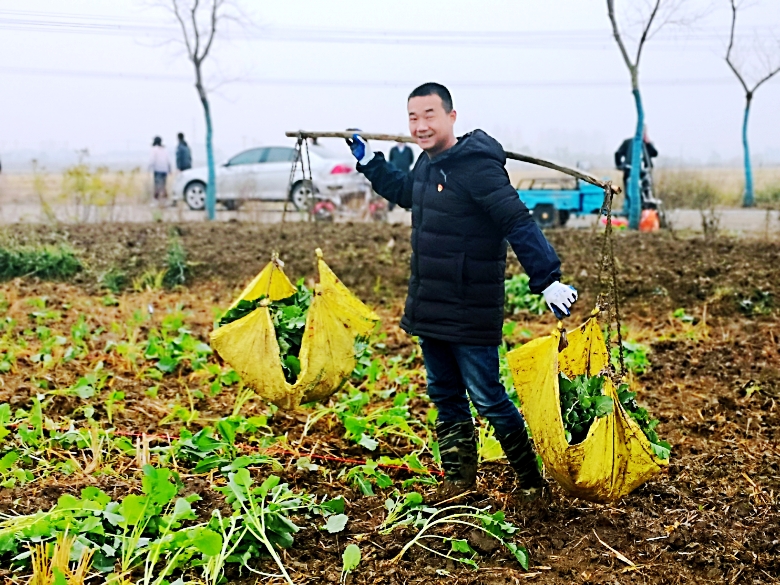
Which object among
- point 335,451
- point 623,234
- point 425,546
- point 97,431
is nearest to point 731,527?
point 425,546

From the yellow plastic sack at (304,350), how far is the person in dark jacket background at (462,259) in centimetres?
42

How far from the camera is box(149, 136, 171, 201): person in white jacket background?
14.5m

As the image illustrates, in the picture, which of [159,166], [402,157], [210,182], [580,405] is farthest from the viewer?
[159,166]

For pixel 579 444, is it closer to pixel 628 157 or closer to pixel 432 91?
pixel 432 91

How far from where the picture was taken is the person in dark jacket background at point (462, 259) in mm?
3055

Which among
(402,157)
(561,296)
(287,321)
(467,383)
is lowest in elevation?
(467,383)

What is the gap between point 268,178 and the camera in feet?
45.3

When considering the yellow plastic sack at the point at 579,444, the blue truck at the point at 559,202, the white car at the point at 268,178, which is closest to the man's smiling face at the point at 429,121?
the yellow plastic sack at the point at 579,444

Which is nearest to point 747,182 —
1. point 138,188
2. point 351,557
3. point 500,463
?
point 138,188

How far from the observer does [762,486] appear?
3.49 m

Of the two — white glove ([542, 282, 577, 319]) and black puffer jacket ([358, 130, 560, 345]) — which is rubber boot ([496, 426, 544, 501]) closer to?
black puffer jacket ([358, 130, 560, 345])

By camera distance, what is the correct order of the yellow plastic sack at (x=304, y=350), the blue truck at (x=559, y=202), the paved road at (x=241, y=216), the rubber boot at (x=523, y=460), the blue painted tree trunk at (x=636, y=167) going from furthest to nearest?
the blue truck at (x=559, y=202) < the blue painted tree trunk at (x=636, y=167) < the paved road at (x=241, y=216) < the yellow plastic sack at (x=304, y=350) < the rubber boot at (x=523, y=460)

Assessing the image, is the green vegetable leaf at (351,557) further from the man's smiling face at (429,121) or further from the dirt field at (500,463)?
the man's smiling face at (429,121)

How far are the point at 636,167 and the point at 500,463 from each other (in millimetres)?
8405
